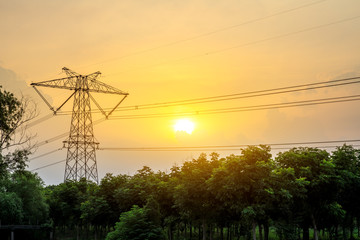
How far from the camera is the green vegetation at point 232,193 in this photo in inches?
1211

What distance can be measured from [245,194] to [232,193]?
3.86 feet

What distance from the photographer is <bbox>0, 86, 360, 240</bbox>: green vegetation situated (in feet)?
101

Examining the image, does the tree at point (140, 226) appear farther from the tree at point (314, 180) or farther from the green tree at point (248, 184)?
the tree at point (314, 180)

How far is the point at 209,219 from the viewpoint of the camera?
124 feet

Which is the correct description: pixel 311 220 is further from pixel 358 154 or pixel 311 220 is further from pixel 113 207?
pixel 113 207

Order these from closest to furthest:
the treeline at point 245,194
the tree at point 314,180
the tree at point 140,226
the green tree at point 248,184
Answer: the green tree at point 248,184
the treeline at point 245,194
the tree at point 314,180
the tree at point 140,226

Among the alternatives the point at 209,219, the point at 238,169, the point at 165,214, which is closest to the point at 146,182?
the point at 165,214

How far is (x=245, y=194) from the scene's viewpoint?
1228 inches

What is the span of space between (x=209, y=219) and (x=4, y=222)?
39335 mm

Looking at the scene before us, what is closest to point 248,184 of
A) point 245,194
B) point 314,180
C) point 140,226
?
point 245,194

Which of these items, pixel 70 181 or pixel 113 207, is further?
pixel 70 181

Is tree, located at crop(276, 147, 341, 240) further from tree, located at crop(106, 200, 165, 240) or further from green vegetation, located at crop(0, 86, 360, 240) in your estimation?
tree, located at crop(106, 200, 165, 240)

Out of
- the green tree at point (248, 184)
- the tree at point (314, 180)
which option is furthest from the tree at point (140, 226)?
the tree at point (314, 180)

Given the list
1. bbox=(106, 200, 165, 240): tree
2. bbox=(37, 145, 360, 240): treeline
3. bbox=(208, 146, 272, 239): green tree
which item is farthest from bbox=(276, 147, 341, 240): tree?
bbox=(106, 200, 165, 240): tree
